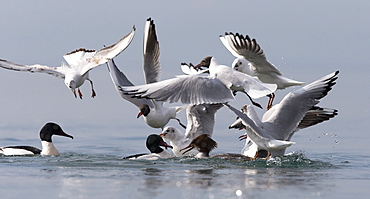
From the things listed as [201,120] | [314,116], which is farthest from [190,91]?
[314,116]

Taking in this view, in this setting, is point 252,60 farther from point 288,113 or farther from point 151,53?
point 151,53

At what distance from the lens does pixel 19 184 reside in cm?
953

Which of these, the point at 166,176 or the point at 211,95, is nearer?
the point at 166,176

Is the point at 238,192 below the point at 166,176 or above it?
below

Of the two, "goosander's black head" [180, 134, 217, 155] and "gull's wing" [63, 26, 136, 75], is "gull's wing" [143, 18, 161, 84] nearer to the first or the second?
"gull's wing" [63, 26, 136, 75]

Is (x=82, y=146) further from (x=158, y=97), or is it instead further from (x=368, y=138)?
(x=368, y=138)

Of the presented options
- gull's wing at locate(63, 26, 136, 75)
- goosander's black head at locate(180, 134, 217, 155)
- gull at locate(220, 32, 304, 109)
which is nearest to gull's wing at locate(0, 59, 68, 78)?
gull's wing at locate(63, 26, 136, 75)

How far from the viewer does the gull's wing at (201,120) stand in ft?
43.3

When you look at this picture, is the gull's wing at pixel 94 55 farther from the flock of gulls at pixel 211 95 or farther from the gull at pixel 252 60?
the gull at pixel 252 60

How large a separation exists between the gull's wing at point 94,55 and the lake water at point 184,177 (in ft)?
4.57

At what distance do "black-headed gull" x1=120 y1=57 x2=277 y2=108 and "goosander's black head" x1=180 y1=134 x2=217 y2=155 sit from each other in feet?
3.12

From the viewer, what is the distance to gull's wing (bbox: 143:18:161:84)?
1390 cm

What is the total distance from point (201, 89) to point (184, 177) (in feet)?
6.34

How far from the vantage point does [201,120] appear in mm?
13258
